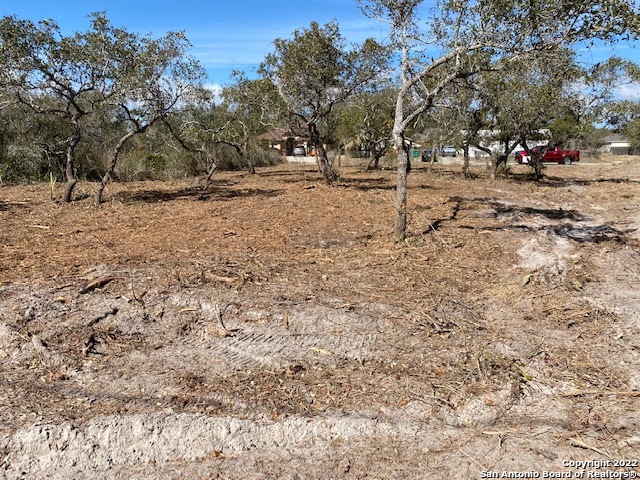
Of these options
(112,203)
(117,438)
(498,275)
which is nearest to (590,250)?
(498,275)

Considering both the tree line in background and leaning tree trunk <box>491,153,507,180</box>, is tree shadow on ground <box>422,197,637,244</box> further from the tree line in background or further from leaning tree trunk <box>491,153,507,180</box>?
leaning tree trunk <box>491,153,507,180</box>

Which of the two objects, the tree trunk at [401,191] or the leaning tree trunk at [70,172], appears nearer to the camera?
the tree trunk at [401,191]

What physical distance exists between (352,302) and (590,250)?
13.6ft

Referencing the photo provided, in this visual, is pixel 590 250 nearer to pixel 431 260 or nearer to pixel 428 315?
pixel 431 260

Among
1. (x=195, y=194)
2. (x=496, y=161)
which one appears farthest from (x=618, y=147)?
(x=195, y=194)

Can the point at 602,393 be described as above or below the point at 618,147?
below

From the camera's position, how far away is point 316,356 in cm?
401

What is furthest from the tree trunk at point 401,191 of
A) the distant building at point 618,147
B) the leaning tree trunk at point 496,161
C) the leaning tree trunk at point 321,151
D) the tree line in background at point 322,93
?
the distant building at point 618,147

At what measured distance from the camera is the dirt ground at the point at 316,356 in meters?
2.92

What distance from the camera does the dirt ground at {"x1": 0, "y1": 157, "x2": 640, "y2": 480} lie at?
292 cm

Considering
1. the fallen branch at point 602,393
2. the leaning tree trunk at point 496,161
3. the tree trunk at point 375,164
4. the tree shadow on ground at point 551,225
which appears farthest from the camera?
the tree trunk at point 375,164

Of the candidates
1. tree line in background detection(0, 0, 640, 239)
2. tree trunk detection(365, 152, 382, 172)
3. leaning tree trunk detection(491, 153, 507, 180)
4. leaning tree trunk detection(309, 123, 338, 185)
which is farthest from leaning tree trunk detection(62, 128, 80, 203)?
leaning tree trunk detection(491, 153, 507, 180)

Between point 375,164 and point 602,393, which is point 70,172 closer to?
point 602,393

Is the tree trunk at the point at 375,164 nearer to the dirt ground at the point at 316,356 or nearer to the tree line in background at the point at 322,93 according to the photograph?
the tree line in background at the point at 322,93
